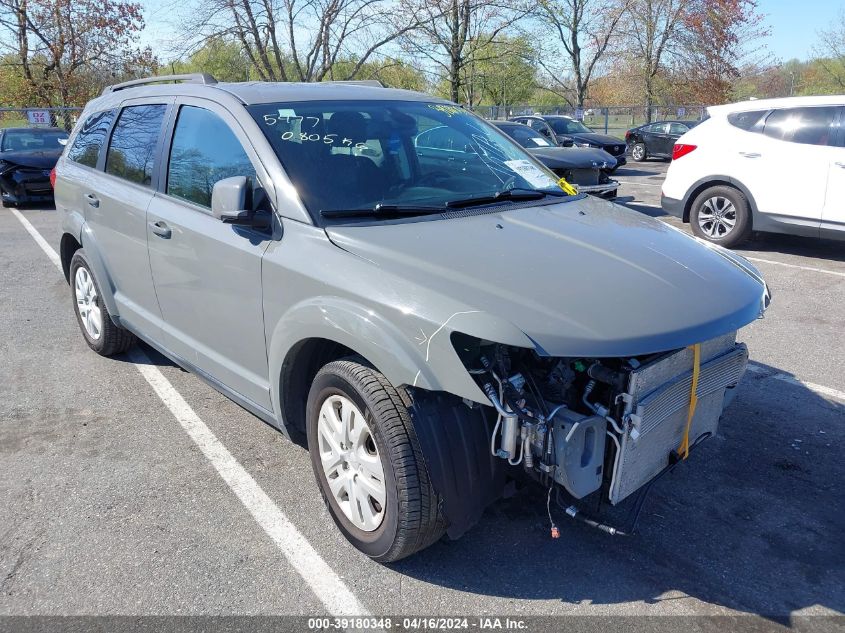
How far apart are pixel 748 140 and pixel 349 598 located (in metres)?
7.82

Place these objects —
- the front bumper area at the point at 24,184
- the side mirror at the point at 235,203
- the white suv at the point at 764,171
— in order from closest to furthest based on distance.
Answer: the side mirror at the point at 235,203 → the white suv at the point at 764,171 → the front bumper area at the point at 24,184

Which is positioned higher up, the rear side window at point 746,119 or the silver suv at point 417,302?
the rear side window at point 746,119

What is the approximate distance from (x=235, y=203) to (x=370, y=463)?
4.09 ft

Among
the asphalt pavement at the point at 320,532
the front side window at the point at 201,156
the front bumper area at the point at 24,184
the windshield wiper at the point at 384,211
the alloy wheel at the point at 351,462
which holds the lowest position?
the asphalt pavement at the point at 320,532

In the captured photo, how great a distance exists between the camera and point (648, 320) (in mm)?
2447

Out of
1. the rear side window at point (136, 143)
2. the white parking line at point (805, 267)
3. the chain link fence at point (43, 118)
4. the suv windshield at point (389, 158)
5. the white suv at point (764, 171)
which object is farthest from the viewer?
the chain link fence at point (43, 118)

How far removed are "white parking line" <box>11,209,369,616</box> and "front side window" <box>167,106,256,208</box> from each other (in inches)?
52.3

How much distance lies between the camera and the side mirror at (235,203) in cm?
300

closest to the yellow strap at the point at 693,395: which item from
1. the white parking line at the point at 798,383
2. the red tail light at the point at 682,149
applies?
the white parking line at the point at 798,383

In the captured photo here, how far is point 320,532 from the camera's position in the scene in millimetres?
3102

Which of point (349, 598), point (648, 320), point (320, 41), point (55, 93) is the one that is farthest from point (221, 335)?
point (55, 93)

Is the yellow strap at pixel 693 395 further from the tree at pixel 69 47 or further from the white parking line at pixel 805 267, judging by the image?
the tree at pixel 69 47

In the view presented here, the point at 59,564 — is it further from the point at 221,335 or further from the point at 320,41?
the point at 320,41

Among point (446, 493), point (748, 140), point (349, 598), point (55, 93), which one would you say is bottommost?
point (349, 598)
